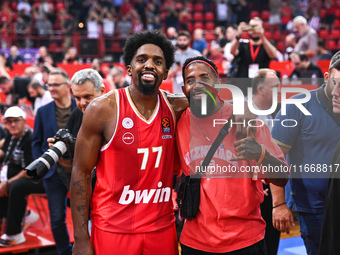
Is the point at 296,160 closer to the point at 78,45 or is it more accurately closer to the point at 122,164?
the point at 122,164

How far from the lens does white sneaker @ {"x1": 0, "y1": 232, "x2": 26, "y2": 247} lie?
5035 millimetres

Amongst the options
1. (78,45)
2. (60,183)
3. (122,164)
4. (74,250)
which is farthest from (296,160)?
(78,45)

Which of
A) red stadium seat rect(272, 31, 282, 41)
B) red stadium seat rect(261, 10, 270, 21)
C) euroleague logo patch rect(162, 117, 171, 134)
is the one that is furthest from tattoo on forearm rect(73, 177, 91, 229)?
red stadium seat rect(261, 10, 270, 21)

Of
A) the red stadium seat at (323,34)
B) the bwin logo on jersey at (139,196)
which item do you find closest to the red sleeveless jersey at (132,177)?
the bwin logo on jersey at (139,196)

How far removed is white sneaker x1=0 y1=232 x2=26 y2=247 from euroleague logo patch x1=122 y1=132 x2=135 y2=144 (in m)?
3.29

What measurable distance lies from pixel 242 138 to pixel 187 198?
443 millimetres

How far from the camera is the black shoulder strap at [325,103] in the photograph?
2832 mm

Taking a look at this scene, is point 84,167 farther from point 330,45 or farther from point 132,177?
point 330,45

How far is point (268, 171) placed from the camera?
7.82 ft

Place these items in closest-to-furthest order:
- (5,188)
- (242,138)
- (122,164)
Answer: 1. (242,138)
2. (122,164)
3. (5,188)

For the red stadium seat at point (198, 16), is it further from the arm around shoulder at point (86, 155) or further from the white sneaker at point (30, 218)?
the arm around shoulder at point (86, 155)

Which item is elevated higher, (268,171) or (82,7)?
Result: (82,7)

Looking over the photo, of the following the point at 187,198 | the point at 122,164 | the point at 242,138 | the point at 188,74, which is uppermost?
the point at 188,74

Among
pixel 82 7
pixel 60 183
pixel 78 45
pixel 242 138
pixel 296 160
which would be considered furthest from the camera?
pixel 82 7
